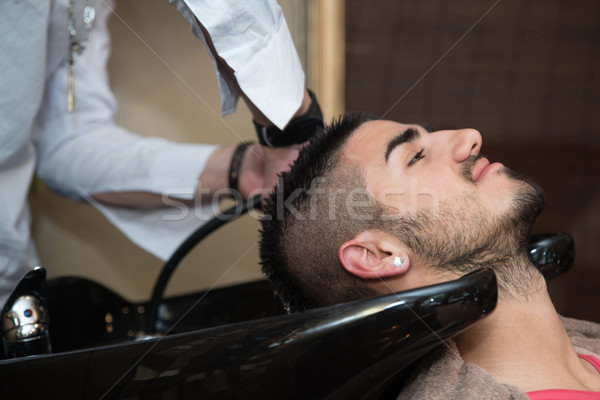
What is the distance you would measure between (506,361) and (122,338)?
0.73 m

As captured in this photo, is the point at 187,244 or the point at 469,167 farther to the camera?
the point at 187,244

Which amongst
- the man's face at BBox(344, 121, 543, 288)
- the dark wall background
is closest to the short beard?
the man's face at BBox(344, 121, 543, 288)

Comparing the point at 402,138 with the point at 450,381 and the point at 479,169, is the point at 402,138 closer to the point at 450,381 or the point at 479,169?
the point at 479,169

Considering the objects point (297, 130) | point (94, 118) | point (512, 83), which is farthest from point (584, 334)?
point (94, 118)

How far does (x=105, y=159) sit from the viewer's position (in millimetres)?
1271

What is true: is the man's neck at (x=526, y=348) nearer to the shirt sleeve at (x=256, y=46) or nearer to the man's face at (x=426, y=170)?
the man's face at (x=426, y=170)

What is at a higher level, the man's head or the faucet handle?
the man's head

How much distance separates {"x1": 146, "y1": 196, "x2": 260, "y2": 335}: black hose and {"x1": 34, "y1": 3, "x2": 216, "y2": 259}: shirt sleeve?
0.25 meters

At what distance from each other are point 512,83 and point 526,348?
119 centimetres

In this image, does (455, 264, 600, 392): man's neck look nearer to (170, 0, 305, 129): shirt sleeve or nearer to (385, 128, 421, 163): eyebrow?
(385, 128, 421, 163): eyebrow

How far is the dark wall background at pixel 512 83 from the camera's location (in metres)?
1.70

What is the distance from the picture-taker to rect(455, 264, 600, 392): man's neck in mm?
744

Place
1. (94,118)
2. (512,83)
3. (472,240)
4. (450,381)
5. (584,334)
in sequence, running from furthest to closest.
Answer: (512,83), (94,118), (584,334), (472,240), (450,381)

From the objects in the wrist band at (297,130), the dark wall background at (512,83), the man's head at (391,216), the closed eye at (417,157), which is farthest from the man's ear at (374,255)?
the dark wall background at (512,83)
